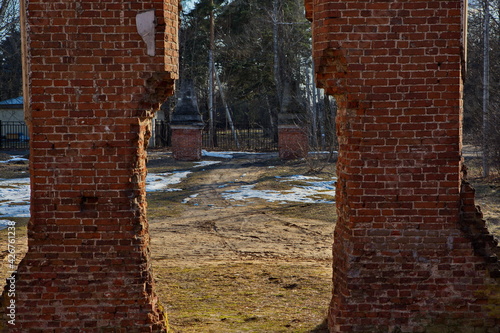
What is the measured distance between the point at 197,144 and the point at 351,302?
19.3m

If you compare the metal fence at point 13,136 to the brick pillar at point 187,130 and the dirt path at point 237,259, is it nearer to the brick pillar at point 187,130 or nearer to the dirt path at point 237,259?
the brick pillar at point 187,130

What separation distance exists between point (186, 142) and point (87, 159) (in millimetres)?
18911

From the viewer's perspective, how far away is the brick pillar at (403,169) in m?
4.73

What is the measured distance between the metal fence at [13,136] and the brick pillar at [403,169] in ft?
95.4

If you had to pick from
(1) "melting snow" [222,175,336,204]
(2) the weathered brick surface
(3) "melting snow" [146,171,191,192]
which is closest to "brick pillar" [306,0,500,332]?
(1) "melting snow" [222,175,336,204]

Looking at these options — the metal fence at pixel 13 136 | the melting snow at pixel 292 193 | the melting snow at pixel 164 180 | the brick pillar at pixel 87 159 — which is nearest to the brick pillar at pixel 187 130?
the melting snow at pixel 164 180

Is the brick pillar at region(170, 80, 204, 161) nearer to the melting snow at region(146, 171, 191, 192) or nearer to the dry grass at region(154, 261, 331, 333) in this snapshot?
the melting snow at region(146, 171, 191, 192)

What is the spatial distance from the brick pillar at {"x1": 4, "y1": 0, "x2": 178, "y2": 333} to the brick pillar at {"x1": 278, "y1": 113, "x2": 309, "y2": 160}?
18126 mm

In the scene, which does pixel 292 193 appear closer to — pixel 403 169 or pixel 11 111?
pixel 403 169

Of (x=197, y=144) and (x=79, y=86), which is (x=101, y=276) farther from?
(x=197, y=144)

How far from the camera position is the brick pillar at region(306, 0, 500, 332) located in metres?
4.73

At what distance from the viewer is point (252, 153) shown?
1107 inches

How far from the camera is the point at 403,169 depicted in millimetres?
4789

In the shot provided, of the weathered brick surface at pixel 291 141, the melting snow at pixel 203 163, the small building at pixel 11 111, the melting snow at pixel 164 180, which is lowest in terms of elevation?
the melting snow at pixel 164 180
